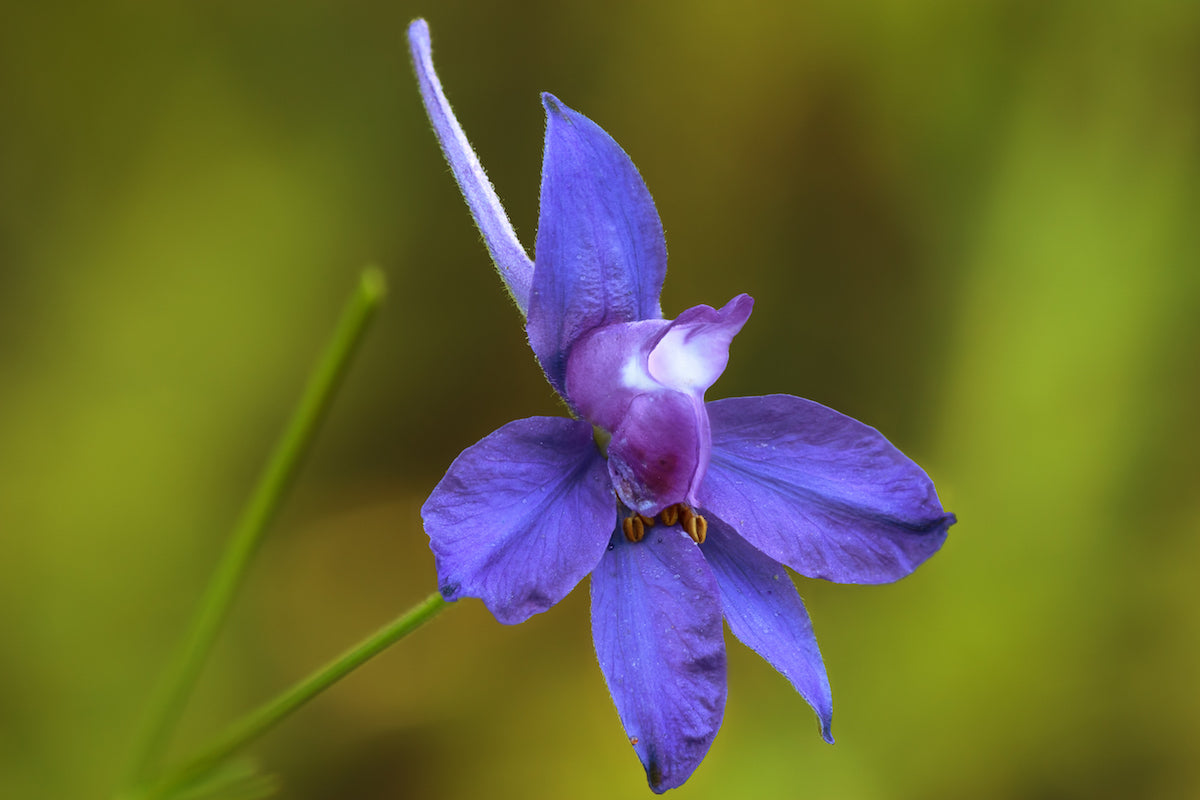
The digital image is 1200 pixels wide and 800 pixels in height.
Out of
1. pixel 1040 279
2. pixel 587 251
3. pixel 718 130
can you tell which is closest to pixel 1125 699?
pixel 1040 279

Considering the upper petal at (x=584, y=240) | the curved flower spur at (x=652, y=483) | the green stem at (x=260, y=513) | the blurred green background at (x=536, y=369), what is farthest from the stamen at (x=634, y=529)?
the blurred green background at (x=536, y=369)

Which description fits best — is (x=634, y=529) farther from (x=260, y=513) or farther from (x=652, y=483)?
(x=260, y=513)

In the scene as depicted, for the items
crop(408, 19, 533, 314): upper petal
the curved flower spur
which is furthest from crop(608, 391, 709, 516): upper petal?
crop(408, 19, 533, 314): upper petal

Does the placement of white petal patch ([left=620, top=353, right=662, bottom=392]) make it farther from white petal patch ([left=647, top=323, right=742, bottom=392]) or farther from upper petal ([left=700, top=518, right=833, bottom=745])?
upper petal ([left=700, top=518, right=833, bottom=745])

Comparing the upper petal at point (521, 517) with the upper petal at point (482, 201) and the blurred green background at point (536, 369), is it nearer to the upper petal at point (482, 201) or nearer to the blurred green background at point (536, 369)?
the upper petal at point (482, 201)

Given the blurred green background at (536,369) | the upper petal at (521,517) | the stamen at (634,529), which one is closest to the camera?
the upper petal at (521,517)

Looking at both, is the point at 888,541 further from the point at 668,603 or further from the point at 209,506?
the point at 209,506

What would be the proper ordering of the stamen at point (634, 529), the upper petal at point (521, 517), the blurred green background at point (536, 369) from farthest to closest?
the blurred green background at point (536, 369), the stamen at point (634, 529), the upper petal at point (521, 517)
